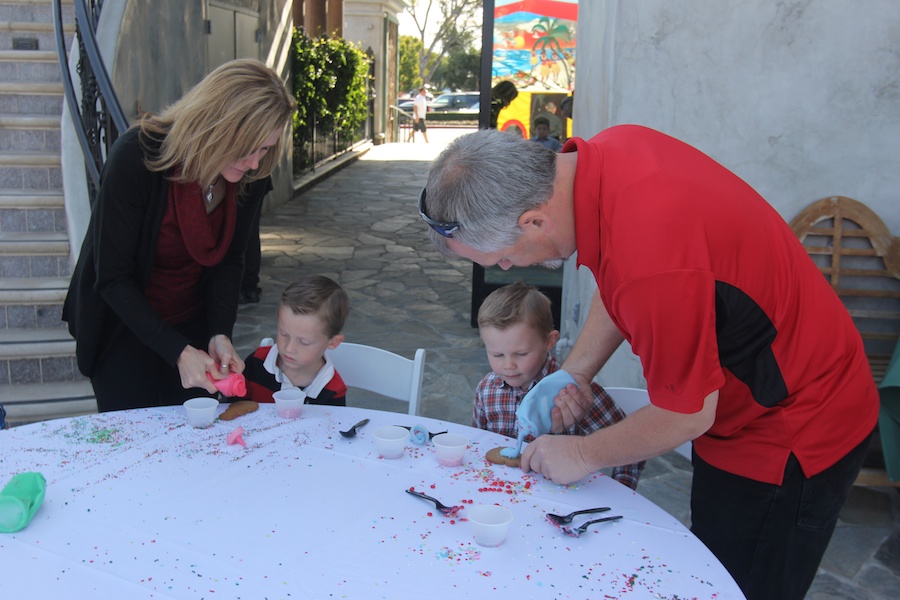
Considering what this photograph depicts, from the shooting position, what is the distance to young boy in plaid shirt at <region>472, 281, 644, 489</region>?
7.99 ft

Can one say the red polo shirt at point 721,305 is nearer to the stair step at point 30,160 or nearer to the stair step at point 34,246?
the stair step at point 34,246

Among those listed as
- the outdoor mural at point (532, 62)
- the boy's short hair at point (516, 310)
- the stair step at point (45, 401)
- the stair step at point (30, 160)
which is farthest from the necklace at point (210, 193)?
the outdoor mural at point (532, 62)

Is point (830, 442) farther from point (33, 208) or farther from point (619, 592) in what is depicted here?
point (33, 208)

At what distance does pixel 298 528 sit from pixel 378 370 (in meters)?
1.13

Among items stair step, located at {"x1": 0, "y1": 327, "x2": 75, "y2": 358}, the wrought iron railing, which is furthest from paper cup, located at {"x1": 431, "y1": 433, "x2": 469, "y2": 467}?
stair step, located at {"x1": 0, "y1": 327, "x2": 75, "y2": 358}

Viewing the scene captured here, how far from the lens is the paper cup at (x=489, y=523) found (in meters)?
1.61

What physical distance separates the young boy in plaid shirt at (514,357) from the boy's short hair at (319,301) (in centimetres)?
51

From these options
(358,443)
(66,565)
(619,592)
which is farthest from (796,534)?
(66,565)

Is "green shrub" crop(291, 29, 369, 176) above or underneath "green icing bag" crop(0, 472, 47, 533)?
above

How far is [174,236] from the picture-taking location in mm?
2387

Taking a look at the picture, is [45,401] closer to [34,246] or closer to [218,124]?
[34,246]

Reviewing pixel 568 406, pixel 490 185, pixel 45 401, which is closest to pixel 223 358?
pixel 568 406

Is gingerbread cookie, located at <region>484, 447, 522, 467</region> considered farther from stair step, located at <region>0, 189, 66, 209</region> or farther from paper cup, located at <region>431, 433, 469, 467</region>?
stair step, located at <region>0, 189, 66, 209</region>

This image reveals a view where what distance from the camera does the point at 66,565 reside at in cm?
153
